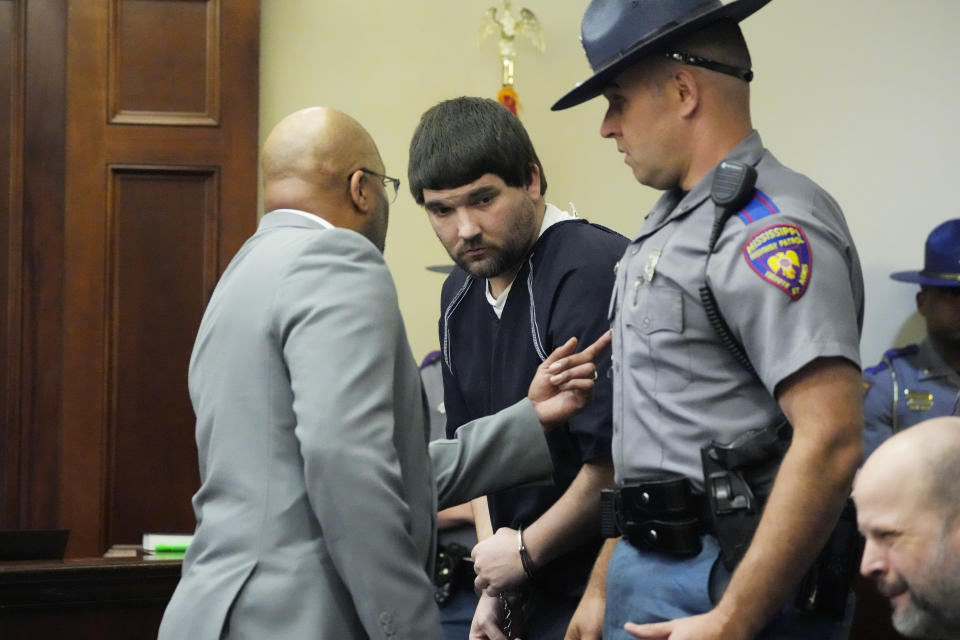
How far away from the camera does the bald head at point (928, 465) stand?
146cm

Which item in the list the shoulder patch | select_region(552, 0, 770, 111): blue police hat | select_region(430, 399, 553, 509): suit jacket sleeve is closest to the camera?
the shoulder patch

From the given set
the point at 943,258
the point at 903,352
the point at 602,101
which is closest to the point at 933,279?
the point at 943,258

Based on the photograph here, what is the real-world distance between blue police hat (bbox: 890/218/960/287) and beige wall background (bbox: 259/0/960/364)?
9.3 inches

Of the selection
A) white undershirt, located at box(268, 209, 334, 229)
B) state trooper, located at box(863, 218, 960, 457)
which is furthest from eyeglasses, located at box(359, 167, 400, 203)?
state trooper, located at box(863, 218, 960, 457)

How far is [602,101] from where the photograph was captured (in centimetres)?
424

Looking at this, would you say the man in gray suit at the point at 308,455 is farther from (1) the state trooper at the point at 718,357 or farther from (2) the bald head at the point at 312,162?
(1) the state trooper at the point at 718,357

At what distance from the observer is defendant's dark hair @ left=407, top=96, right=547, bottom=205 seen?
2205mm

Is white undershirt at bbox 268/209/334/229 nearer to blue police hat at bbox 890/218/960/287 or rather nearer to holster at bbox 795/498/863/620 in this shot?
holster at bbox 795/498/863/620

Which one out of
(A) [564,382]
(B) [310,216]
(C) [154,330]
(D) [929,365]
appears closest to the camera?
(B) [310,216]

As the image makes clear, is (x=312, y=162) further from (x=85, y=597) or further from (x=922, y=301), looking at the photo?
(x=922, y=301)

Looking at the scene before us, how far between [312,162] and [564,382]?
1.78ft

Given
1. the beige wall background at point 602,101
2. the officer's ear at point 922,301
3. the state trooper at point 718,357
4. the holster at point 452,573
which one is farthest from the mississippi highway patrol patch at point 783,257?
the officer's ear at point 922,301

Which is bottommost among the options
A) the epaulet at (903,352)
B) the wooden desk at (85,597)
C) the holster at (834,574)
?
the wooden desk at (85,597)

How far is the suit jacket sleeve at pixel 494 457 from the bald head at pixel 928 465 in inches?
25.1
